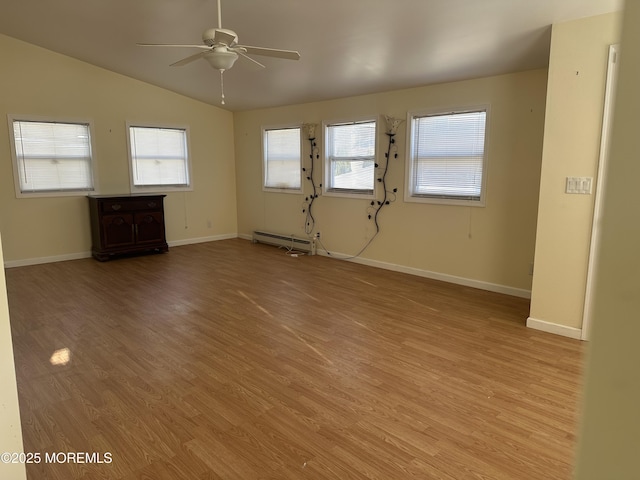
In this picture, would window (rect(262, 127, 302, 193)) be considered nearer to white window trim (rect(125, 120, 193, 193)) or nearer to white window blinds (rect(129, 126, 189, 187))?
white window trim (rect(125, 120, 193, 193))

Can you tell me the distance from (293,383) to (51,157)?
5288 mm

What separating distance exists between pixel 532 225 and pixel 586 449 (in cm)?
423

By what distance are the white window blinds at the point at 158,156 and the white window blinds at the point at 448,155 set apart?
13.4 feet

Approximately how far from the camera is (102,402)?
98.3 inches

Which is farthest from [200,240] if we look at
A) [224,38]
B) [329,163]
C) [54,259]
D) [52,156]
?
[224,38]

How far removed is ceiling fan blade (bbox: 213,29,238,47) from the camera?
2.81m

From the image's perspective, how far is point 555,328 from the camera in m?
3.52

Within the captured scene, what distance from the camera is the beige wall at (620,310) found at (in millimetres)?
472

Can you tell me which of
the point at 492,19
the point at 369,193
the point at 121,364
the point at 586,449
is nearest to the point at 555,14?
the point at 492,19

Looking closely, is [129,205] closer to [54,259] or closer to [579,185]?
[54,259]

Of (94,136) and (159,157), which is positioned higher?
(94,136)

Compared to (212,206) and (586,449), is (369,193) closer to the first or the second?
(212,206)

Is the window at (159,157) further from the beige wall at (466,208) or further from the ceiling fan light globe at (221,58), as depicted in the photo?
the ceiling fan light globe at (221,58)

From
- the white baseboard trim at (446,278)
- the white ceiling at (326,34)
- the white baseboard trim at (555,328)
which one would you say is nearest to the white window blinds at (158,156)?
the white ceiling at (326,34)
